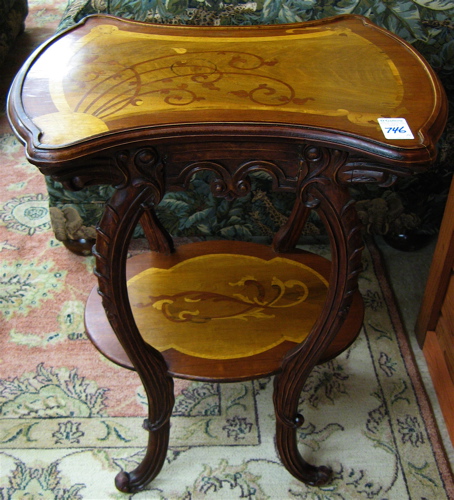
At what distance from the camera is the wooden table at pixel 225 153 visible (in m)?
0.82

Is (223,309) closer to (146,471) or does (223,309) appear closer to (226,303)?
(226,303)

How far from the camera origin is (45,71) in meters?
0.98

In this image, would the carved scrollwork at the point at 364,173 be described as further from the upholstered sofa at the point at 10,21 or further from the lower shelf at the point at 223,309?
the upholstered sofa at the point at 10,21

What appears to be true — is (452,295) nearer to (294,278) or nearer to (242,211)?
(294,278)

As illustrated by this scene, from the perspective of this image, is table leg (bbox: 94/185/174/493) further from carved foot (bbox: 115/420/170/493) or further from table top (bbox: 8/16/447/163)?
table top (bbox: 8/16/447/163)

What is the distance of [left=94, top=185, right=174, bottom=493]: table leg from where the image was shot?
0.88 meters

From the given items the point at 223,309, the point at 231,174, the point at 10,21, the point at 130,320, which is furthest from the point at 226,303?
the point at 10,21

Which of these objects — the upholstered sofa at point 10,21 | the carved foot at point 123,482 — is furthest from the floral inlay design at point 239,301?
the upholstered sofa at point 10,21

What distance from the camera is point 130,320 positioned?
3.20 feet

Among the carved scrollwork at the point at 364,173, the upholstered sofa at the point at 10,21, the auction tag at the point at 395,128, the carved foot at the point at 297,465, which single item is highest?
the auction tag at the point at 395,128

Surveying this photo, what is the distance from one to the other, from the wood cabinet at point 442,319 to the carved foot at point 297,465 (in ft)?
1.03

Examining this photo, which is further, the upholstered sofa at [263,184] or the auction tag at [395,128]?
the upholstered sofa at [263,184]

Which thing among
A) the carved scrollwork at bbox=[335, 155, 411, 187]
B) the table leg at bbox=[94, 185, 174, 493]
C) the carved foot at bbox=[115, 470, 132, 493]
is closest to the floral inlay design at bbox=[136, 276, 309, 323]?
the table leg at bbox=[94, 185, 174, 493]

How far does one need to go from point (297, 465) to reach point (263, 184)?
0.75m
